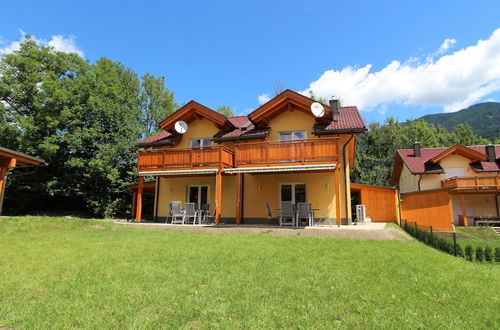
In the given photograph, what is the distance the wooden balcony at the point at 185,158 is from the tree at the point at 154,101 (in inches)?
760

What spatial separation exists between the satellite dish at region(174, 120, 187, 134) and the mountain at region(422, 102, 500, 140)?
96.2 metres

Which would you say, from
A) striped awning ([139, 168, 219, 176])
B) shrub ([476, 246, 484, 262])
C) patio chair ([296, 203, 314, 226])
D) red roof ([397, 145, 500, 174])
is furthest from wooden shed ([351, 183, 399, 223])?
striped awning ([139, 168, 219, 176])

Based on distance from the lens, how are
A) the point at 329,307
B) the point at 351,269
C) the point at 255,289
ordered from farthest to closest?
→ the point at 351,269
the point at 255,289
the point at 329,307

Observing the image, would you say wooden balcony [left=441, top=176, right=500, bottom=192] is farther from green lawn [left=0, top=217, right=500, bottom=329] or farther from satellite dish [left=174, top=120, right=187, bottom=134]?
satellite dish [left=174, top=120, right=187, bottom=134]

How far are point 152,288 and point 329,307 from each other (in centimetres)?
269

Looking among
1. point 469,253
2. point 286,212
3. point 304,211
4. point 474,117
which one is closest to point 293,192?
point 304,211

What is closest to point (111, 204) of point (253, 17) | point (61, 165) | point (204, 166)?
point (61, 165)

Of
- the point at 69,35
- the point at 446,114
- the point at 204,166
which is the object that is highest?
the point at 446,114

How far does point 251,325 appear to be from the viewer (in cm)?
329

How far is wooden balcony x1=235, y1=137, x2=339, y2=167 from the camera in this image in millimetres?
13352

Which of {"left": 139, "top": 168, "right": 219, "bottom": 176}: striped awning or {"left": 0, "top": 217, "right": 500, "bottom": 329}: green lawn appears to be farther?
Answer: {"left": 139, "top": 168, "right": 219, "bottom": 176}: striped awning

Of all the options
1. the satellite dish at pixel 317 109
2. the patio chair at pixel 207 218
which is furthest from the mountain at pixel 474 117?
the patio chair at pixel 207 218

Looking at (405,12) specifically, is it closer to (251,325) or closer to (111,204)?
(251,325)

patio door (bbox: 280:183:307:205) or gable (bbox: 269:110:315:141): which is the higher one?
gable (bbox: 269:110:315:141)
